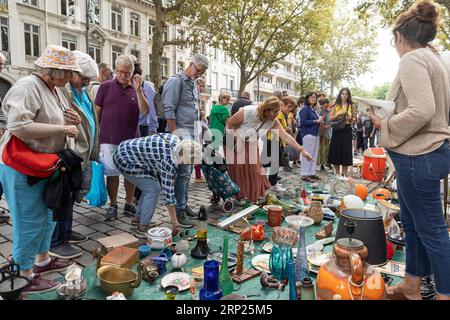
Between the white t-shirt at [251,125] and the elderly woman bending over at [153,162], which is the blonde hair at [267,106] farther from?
the elderly woman bending over at [153,162]

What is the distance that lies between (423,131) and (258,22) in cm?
1391

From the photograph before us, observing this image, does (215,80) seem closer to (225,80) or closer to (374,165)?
(225,80)

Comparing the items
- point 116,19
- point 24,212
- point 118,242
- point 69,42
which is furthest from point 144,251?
point 116,19

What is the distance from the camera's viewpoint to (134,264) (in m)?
2.92

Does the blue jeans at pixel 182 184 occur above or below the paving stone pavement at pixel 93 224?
above

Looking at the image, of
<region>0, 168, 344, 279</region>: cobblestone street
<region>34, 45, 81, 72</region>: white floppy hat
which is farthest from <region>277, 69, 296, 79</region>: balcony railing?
<region>34, 45, 81, 72</region>: white floppy hat

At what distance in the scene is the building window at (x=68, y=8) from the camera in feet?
65.4

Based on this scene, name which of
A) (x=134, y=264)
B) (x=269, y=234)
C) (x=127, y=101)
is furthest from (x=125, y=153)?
(x=269, y=234)

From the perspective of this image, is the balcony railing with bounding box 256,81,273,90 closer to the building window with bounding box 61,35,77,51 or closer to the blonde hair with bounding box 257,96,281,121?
the building window with bounding box 61,35,77,51

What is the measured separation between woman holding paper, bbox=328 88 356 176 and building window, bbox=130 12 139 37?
22.1 metres

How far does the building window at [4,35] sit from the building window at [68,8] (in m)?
3.81

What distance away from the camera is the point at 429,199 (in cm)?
184

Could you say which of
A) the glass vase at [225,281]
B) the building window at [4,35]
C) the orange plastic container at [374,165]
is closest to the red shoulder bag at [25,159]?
the glass vase at [225,281]
